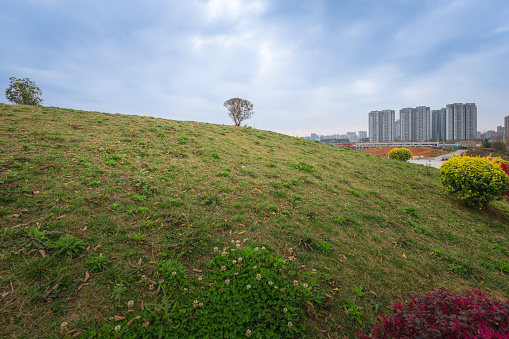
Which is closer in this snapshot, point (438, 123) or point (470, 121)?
point (470, 121)

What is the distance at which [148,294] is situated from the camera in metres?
2.71

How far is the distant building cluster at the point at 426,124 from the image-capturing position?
78.2 m

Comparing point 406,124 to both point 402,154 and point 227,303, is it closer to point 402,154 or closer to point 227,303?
point 402,154

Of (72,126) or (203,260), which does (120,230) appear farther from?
(72,126)

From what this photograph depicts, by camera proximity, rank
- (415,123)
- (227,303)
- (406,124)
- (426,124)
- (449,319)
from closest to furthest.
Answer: (449,319)
(227,303)
(426,124)
(415,123)
(406,124)

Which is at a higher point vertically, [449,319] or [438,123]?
[438,123]

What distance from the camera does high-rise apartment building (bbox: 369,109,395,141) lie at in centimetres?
9662

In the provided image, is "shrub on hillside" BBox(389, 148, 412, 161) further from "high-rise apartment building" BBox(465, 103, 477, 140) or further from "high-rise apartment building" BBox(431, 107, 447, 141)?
"high-rise apartment building" BBox(465, 103, 477, 140)

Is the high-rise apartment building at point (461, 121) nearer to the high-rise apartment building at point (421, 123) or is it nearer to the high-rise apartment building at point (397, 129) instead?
the high-rise apartment building at point (421, 123)

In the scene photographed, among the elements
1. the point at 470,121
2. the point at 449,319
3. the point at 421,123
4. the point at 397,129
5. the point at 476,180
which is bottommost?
the point at 449,319

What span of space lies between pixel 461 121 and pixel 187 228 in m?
115

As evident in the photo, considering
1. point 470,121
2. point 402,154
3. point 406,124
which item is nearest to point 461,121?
point 470,121

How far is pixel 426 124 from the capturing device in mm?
87625

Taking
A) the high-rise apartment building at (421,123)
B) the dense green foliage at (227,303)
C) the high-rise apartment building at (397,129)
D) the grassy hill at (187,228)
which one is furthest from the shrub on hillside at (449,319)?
the high-rise apartment building at (397,129)
